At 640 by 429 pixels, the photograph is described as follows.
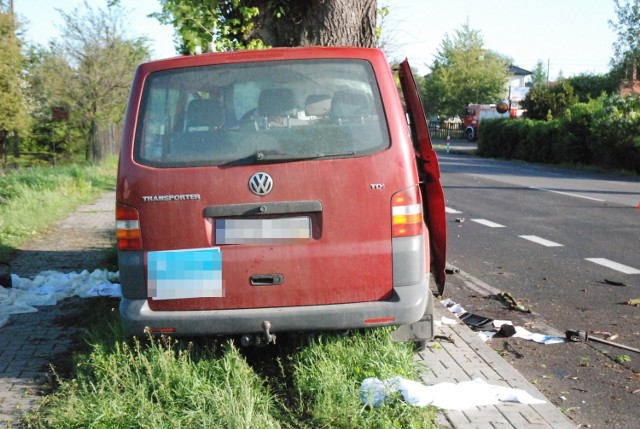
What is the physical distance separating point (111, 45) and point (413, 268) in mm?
28146

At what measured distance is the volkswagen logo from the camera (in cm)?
462

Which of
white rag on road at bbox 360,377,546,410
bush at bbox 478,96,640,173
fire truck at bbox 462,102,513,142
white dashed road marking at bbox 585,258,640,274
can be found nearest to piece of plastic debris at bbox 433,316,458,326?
white rag on road at bbox 360,377,546,410

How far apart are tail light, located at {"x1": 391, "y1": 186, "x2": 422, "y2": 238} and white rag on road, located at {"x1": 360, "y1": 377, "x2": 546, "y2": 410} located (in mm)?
839

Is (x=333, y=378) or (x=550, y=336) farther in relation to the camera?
(x=550, y=336)

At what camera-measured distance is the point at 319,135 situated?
15.5 ft

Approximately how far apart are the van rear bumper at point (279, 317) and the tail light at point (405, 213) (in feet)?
1.08

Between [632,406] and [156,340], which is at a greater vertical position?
[156,340]

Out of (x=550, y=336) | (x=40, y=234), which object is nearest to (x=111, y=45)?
(x=40, y=234)

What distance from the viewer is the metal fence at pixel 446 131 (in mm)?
76125

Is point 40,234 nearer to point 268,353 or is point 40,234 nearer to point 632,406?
point 268,353

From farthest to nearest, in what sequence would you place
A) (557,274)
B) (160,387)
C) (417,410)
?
(557,274) < (160,387) < (417,410)

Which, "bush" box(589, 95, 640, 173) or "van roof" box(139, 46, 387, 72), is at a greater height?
"van roof" box(139, 46, 387, 72)

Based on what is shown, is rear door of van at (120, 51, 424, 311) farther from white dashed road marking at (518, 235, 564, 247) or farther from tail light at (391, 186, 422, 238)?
white dashed road marking at (518, 235, 564, 247)

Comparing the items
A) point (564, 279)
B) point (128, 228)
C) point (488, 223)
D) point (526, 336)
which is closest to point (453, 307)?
point (526, 336)
